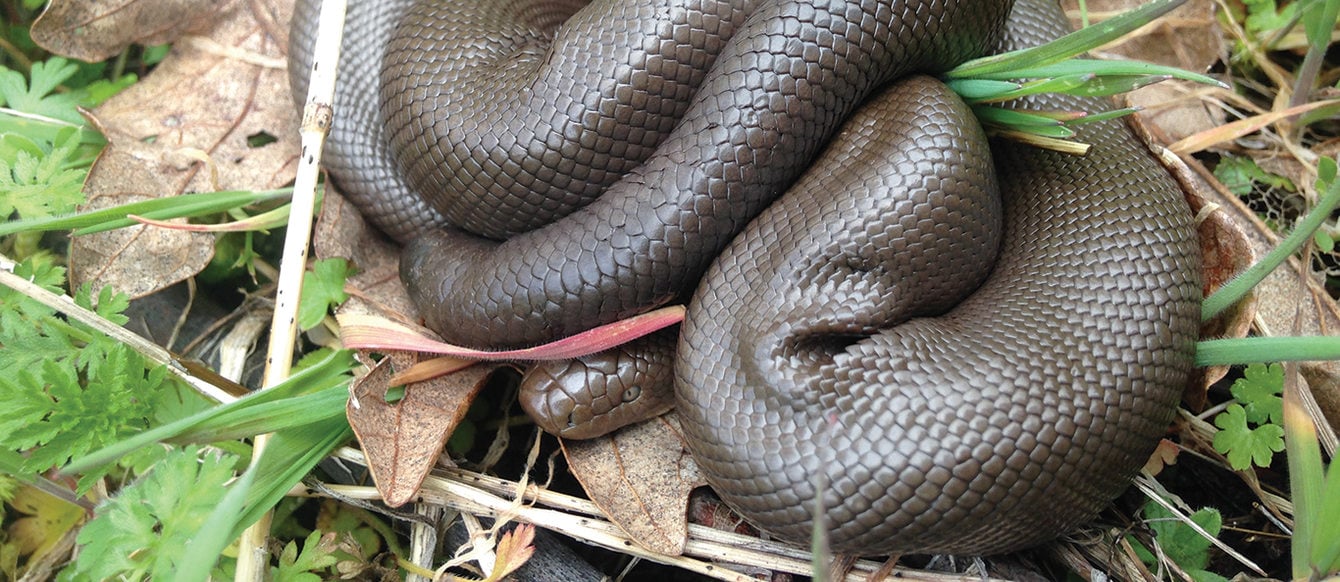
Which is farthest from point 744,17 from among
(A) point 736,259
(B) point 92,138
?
(B) point 92,138

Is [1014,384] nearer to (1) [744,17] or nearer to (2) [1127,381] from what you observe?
(2) [1127,381]

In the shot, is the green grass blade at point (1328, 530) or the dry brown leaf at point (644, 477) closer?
the green grass blade at point (1328, 530)

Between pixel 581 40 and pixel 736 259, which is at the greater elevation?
pixel 581 40

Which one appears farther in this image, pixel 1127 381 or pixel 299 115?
pixel 299 115

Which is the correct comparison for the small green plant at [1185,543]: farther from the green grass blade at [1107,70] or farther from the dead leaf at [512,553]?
the dead leaf at [512,553]

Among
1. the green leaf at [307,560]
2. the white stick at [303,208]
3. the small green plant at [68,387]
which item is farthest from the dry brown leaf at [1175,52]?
the small green plant at [68,387]

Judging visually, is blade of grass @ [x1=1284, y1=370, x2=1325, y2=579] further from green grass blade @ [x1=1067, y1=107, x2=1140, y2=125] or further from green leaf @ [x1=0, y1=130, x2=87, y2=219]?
green leaf @ [x1=0, y1=130, x2=87, y2=219]
